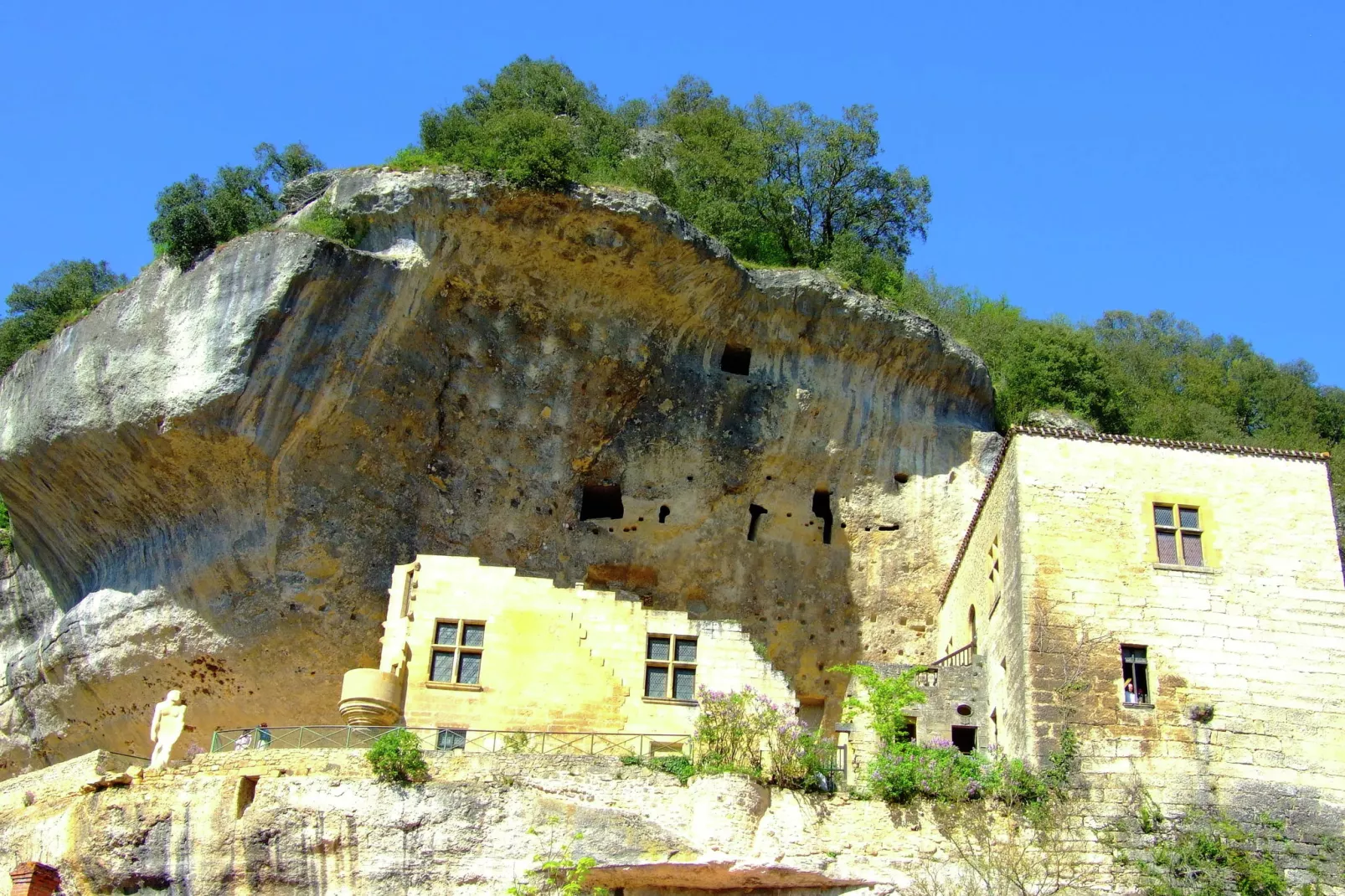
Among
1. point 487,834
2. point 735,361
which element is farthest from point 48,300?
point 487,834

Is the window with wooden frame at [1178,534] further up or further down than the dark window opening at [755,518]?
further down

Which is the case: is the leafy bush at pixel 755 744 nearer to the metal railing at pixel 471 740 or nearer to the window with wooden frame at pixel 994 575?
the metal railing at pixel 471 740

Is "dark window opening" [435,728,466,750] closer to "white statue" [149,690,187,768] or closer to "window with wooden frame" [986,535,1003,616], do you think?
"white statue" [149,690,187,768]

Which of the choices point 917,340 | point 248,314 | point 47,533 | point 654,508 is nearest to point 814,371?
point 917,340

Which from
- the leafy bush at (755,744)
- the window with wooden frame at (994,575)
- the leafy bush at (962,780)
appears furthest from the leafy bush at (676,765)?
the window with wooden frame at (994,575)

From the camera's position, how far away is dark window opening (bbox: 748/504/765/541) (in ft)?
98.4

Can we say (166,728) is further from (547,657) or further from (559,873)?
(559,873)

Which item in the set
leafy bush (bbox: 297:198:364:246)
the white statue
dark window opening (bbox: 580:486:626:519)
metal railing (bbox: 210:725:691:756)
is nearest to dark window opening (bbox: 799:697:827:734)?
dark window opening (bbox: 580:486:626:519)

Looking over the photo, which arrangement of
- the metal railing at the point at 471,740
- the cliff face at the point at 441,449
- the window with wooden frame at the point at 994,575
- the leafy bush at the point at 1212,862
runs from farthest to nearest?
the cliff face at the point at 441,449, the window with wooden frame at the point at 994,575, the metal railing at the point at 471,740, the leafy bush at the point at 1212,862

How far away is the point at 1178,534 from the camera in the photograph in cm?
2297

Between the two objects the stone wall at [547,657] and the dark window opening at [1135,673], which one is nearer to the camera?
the dark window opening at [1135,673]

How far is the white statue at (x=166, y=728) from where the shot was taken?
22828mm

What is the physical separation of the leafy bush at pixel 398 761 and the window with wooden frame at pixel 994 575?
365 inches

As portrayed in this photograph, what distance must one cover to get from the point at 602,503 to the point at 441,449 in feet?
11.6
